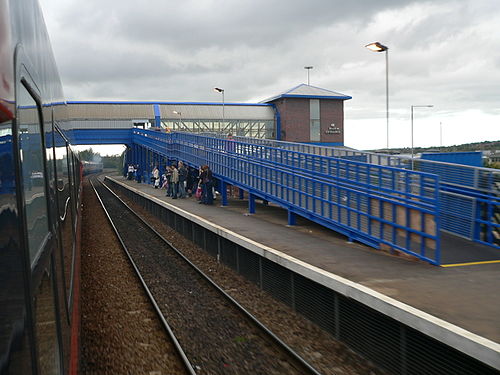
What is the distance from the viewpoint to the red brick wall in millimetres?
40812

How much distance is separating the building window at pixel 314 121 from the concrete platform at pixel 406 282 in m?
31.6

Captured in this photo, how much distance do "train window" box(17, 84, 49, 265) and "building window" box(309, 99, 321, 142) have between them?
39.5 meters

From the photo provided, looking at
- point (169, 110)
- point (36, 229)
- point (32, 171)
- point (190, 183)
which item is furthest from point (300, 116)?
point (36, 229)

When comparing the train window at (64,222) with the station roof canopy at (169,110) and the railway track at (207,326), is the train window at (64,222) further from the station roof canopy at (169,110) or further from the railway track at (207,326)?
the station roof canopy at (169,110)

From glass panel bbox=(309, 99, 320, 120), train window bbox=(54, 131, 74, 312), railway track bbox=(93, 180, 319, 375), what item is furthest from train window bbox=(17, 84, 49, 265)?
glass panel bbox=(309, 99, 320, 120)

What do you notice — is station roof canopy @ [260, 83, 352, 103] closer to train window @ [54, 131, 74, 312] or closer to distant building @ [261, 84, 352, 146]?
distant building @ [261, 84, 352, 146]

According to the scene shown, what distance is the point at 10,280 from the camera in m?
1.70

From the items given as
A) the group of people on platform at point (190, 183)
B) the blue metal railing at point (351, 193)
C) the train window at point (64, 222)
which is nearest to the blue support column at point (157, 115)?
the group of people on platform at point (190, 183)

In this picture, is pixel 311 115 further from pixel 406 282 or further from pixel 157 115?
pixel 406 282

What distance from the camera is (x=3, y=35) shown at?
1660 millimetres

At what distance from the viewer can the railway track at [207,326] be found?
556cm

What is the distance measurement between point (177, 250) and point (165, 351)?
6091mm

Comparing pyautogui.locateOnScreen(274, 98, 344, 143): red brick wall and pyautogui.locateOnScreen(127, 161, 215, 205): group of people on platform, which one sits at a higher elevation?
pyautogui.locateOnScreen(274, 98, 344, 143): red brick wall

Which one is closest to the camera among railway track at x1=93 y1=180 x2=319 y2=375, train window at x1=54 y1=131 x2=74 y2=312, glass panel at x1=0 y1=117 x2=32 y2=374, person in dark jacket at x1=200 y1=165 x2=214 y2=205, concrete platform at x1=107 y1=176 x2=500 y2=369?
glass panel at x1=0 y1=117 x2=32 y2=374
